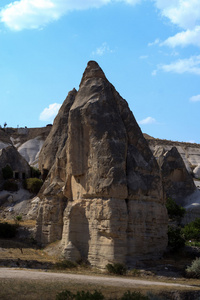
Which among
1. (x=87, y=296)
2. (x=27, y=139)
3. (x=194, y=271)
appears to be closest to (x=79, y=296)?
(x=87, y=296)

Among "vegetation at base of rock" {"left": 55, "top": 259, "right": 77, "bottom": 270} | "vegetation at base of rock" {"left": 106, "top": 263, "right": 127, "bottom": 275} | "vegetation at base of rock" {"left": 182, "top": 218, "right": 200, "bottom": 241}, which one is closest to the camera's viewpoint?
"vegetation at base of rock" {"left": 106, "top": 263, "right": 127, "bottom": 275}

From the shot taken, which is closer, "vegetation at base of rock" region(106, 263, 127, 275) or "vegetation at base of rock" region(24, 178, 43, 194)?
"vegetation at base of rock" region(106, 263, 127, 275)

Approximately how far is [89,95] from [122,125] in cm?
224

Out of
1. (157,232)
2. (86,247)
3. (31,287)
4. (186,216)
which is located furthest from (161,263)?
(186,216)

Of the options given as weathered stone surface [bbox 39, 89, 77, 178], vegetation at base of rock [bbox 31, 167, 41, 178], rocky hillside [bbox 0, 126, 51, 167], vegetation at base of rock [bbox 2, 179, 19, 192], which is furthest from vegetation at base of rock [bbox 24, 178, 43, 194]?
rocky hillside [bbox 0, 126, 51, 167]

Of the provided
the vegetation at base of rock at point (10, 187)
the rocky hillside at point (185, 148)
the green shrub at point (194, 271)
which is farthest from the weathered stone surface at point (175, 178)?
the rocky hillside at point (185, 148)

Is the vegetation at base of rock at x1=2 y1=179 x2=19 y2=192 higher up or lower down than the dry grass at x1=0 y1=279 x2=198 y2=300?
higher up

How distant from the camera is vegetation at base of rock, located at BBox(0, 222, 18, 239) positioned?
28.1 m

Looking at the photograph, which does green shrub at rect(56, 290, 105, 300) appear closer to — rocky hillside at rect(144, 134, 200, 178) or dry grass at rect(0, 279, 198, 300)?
dry grass at rect(0, 279, 198, 300)

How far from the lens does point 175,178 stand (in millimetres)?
40812

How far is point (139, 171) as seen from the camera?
20.9m

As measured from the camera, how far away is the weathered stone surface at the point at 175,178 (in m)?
39.8

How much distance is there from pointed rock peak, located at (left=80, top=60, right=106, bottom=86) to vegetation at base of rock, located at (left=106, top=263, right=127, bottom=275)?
943cm

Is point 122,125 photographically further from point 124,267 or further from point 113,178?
point 124,267
